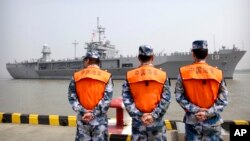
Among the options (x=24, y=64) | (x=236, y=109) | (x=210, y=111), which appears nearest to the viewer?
(x=210, y=111)

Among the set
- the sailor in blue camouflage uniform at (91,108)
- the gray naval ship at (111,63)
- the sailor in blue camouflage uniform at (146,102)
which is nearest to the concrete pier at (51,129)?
the sailor in blue camouflage uniform at (146,102)

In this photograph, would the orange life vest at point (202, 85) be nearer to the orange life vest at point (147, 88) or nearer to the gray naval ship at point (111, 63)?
the orange life vest at point (147, 88)

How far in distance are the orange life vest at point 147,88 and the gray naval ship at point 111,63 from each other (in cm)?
2783

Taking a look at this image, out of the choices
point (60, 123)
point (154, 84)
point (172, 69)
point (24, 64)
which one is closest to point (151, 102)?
point (154, 84)

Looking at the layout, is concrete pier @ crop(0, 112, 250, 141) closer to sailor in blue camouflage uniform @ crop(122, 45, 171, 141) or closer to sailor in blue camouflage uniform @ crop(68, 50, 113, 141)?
sailor in blue camouflage uniform @ crop(122, 45, 171, 141)

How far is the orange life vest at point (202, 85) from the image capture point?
92.0 inches

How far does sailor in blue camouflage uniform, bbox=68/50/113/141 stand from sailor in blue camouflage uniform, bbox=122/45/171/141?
9.7 inches

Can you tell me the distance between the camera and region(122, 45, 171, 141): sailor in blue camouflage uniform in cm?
237

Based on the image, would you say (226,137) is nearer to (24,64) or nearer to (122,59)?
(122,59)

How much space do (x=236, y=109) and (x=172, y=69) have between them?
2748 centimetres

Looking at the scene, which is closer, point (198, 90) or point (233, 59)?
point (198, 90)

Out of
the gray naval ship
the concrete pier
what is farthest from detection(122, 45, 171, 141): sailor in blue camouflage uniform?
the gray naval ship

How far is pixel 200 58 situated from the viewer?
2488 millimetres

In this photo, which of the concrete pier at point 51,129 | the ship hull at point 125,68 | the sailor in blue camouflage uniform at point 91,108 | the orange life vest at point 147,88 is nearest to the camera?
the orange life vest at point 147,88
